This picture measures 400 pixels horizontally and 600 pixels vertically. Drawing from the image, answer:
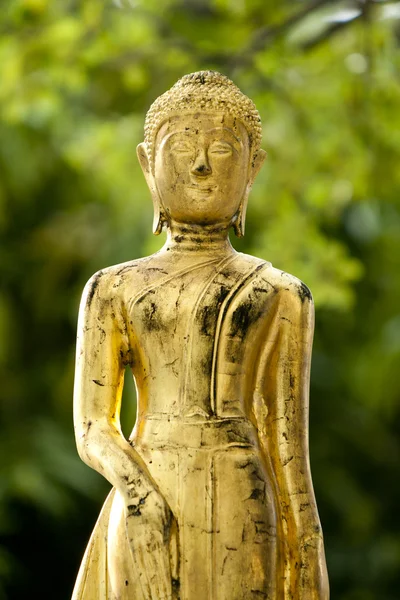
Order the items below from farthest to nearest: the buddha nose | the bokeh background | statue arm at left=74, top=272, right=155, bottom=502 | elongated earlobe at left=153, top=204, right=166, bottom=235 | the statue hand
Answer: the bokeh background
elongated earlobe at left=153, top=204, right=166, bottom=235
the buddha nose
statue arm at left=74, top=272, right=155, bottom=502
the statue hand

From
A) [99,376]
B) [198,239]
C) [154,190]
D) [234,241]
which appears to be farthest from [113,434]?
[234,241]

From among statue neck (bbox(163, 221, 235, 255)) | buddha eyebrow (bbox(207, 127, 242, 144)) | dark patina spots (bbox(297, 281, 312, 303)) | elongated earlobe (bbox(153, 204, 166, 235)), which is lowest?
dark patina spots (bbox(297, 281, 312, 303))

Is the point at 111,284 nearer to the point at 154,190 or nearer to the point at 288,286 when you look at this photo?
the point at 154,190

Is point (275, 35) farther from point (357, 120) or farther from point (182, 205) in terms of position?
point (182, 205)

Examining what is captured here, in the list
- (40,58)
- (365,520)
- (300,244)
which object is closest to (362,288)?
(365,520)

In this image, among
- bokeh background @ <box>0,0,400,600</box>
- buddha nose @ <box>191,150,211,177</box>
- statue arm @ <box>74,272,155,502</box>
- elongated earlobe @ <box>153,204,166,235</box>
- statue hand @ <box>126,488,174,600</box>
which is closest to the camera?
statue hand @ <box>126,488,174,600</box>

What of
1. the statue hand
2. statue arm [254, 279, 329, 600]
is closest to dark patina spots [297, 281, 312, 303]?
statue arm [254, 279, 329, 600]

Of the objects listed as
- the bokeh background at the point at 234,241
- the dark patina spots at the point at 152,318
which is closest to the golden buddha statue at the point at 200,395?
the dark patina spots at the point at 152,318

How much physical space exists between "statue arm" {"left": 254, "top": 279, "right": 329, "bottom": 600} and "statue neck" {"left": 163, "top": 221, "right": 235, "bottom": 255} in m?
0.22

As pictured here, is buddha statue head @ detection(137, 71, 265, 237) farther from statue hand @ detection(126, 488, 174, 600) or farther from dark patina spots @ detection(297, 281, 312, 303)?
statue hand @ detection(126, 488, 174, 600)

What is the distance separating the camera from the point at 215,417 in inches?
117

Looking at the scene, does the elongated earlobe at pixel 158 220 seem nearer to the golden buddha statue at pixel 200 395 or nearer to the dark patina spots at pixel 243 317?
the golden buddha statue at pixel 200 395

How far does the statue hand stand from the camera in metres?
2.84

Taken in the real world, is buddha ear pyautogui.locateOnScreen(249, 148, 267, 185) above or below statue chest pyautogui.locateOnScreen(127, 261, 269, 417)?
above
